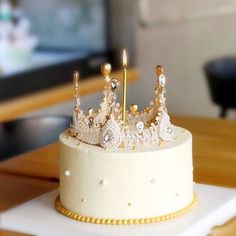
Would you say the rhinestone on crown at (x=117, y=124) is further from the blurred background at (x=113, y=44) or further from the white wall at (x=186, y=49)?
the white wall at (x=186, y=49)

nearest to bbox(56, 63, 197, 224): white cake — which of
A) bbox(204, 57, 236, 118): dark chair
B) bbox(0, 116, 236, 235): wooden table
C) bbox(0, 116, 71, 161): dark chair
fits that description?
bbox(0, 116, 236, 235): wooden table

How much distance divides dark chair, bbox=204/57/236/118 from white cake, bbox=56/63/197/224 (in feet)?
5.61

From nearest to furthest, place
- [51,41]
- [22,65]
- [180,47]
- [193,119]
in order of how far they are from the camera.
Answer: [193,119] → [22,65] → [51,41] → [180,47]

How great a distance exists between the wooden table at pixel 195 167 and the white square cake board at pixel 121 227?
28 mm

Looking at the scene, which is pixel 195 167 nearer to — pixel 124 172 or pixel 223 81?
pixel 124 172

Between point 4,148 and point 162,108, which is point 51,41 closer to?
point 4,148

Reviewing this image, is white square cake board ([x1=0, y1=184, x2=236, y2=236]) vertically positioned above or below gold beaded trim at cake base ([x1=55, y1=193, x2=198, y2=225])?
below

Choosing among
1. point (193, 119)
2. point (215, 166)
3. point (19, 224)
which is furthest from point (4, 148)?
point (19, 224)

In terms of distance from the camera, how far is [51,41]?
3.54 metres

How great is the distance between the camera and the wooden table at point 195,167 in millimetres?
1308

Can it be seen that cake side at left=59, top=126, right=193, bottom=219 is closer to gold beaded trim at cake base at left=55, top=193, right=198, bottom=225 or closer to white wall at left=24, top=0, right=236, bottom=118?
gold beaded trim at cake base at left=55, top=193, right=198, bottom=225

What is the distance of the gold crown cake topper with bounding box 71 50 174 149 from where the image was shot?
1040 mm

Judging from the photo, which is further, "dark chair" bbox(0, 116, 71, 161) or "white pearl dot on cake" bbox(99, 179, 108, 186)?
"dark chair" bbox(0, 116, 71, 161)

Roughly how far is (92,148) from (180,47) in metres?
3.00
